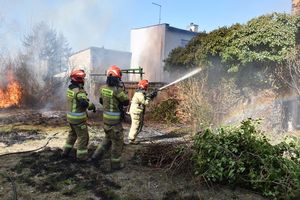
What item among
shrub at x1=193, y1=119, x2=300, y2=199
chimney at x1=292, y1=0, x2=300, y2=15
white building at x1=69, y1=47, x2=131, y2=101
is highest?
chimney at x1=292, y1=0, x2=300, y2=15

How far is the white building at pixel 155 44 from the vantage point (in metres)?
26.5

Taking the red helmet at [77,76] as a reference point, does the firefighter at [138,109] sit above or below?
below

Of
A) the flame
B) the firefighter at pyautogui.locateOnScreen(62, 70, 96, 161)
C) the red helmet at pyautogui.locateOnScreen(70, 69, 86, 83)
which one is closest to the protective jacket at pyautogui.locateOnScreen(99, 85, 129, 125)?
the firefighter at pyautogui.locateOnScreen(62, 70, 96, 161)

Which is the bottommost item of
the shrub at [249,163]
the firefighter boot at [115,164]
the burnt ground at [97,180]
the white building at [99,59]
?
the burnt ground at [97,180]

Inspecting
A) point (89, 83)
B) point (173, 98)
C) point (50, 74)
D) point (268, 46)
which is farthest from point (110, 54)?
point (268, 46)

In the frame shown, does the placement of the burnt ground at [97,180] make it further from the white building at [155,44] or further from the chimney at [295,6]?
the white building at [155,44]

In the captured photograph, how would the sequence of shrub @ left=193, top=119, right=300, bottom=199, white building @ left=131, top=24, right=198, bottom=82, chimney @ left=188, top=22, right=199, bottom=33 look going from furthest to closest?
chimney @ left=188, top=22, right=199, bottom=33, white building @ left=131, top=24, right=198, bottom=82, shrub @ left=193, top=119, right=300, bottom=199

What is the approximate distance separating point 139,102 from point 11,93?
1197 centimetres

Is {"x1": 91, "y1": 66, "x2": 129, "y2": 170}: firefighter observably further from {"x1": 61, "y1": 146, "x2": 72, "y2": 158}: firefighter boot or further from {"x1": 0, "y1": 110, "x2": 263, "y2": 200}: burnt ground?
{"x1": 61, "y1": 146, "x2": 72, "y2": 158}: firefighter boot

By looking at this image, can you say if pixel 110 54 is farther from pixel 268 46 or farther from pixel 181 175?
pixel 181 175

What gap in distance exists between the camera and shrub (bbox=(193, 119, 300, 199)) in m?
5.19

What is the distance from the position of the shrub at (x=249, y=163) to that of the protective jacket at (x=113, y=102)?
1.53 metres

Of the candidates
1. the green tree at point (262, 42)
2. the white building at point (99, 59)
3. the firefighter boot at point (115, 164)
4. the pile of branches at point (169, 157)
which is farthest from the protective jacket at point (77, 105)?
the white building at point (99, 59)

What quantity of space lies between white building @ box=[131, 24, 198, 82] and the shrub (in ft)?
65.1
